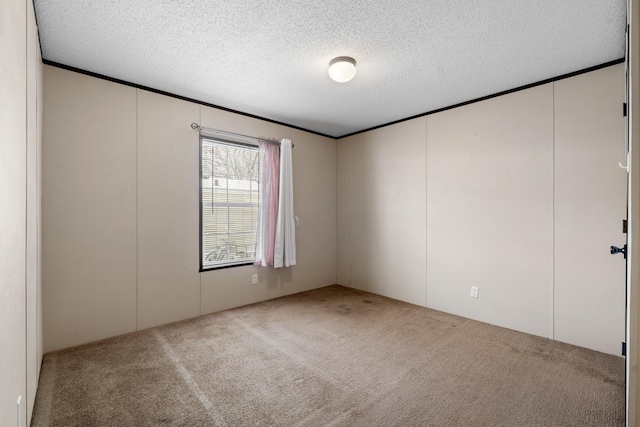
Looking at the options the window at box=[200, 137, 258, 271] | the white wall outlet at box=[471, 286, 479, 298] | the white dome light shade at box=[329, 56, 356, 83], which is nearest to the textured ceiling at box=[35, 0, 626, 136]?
the white dome light shade at box=[329, 56, 356, 83]

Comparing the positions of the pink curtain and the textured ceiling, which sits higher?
the textured ceiling

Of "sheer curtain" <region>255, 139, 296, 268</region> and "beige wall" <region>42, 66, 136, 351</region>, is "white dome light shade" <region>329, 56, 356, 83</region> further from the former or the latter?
"beige wall" <region>42, 66, 136, 351</region>

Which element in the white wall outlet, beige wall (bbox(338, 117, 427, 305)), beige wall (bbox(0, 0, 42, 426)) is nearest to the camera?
beige wall (bbox(0, 0, 42, 426))

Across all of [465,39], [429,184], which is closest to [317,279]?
[429,184]

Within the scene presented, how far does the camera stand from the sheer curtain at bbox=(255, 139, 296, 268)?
3.86 meters

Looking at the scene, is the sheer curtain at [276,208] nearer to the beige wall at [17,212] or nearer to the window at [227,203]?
the window at [227,203]

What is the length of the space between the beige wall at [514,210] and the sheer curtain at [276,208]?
124 cm

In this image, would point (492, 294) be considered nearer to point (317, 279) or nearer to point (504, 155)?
point (504, 155)

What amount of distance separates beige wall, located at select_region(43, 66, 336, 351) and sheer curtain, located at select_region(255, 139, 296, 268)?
14.3 inches

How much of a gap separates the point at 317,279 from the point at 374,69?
3.12 meters

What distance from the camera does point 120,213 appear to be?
Result: 283 centimetres

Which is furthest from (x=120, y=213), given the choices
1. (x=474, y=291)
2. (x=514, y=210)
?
(x=514, y=210)

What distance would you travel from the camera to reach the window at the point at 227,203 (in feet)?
11.4

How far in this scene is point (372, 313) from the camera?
3521mm
